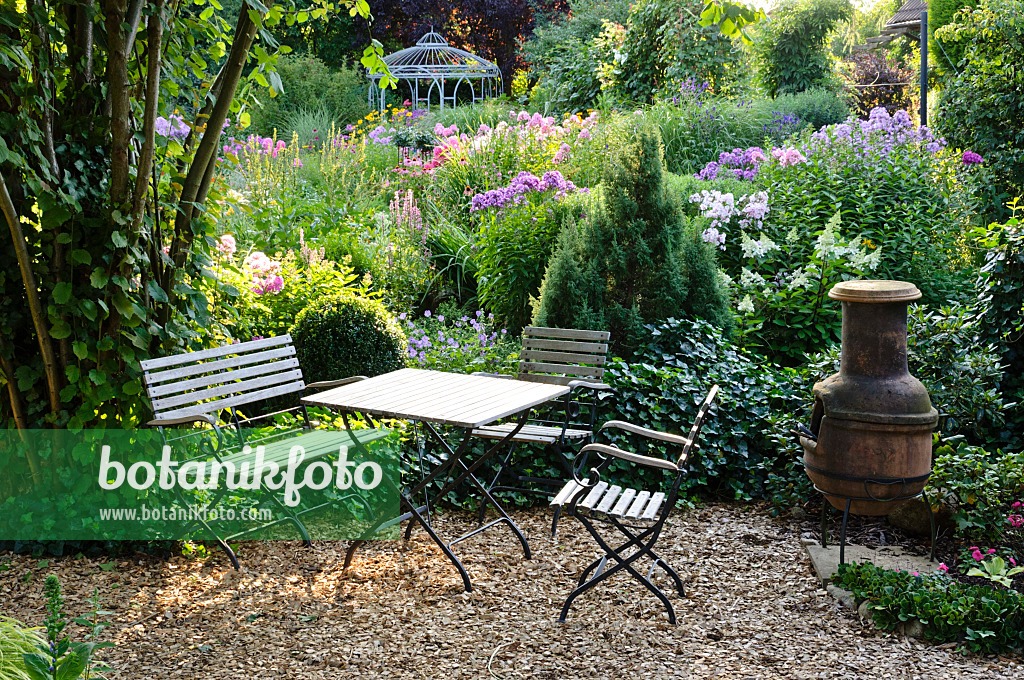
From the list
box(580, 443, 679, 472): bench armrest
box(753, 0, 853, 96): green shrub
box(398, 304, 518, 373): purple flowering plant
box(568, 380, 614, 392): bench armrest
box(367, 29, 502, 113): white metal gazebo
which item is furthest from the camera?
box(367, 29, 502, 113): white metal gazebo

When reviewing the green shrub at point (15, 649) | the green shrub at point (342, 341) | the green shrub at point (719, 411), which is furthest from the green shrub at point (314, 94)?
the green shrub at point (15, 649)

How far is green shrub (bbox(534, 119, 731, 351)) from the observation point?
5523 millimetres

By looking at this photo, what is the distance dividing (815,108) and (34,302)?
38.3 ft

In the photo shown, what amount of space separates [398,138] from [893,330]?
9.24 metres

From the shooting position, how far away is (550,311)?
5531 millimetres

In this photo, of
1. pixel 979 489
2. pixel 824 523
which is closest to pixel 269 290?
pixel 824 523

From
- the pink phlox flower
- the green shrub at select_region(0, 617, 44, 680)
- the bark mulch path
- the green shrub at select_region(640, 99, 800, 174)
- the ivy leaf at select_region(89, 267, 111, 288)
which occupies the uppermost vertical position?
the green shrub at select_region(640, 99, 800, 174)

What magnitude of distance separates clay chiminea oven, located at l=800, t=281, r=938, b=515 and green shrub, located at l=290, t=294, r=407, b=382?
9.30 feet

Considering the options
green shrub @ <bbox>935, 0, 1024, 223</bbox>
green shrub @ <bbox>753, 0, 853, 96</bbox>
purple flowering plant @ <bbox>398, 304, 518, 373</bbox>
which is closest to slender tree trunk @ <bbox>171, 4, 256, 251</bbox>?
purple flowering plant @ <bbox>398, 304, 518, 373</bbox>

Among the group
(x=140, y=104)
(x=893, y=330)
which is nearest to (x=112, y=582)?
(x=140, y=104)

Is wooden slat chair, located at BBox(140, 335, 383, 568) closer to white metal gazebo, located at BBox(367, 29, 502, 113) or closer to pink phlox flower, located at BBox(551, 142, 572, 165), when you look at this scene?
pink phlox flower, located at BBox(551, 142, 572, 165)

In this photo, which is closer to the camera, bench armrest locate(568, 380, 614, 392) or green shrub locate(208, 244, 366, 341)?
bench armrest locate(568, 380, 614, 392)

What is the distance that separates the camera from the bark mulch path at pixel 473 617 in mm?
3068

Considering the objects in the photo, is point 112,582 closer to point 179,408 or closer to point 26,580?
point 26,580
